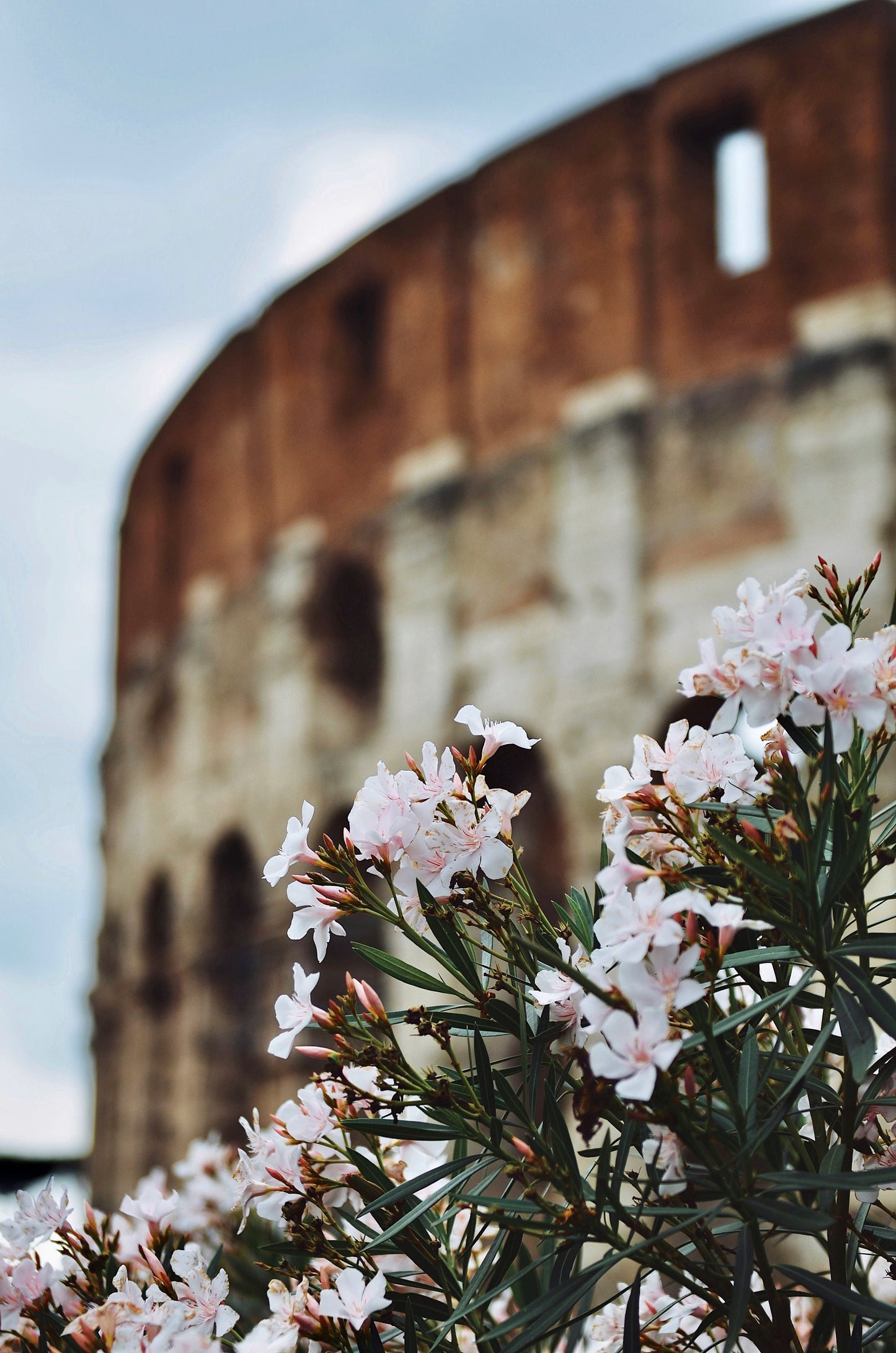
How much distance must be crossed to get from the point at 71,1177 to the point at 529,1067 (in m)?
15.5

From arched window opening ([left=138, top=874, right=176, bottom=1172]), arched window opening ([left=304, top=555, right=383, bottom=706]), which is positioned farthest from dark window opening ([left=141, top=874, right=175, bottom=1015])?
arched window opening ([left=304, top=555, right=383, bottom=706])

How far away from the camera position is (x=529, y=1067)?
1.72m

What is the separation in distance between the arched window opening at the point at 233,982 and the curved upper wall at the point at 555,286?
2275 mm

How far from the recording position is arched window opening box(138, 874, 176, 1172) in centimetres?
1331

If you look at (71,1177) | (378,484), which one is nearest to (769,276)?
(378,484)

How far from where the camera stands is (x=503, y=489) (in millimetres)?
11055

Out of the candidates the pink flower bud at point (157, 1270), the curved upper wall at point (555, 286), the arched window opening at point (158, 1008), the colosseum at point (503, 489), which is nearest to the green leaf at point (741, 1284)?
the pink flower bud at point (157, 1270)

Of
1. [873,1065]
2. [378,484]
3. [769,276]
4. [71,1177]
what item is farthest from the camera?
[71,1177]

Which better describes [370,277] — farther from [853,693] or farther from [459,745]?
[853,693]

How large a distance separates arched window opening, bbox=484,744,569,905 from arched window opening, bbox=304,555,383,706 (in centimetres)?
196

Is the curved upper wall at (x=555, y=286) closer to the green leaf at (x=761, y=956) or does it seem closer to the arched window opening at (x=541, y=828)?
the arched window opening at (x=541, y=828)

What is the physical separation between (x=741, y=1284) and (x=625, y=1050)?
254 mm

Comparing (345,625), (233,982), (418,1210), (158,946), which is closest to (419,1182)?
(418,1210)

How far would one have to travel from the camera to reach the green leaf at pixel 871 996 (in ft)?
5.00
